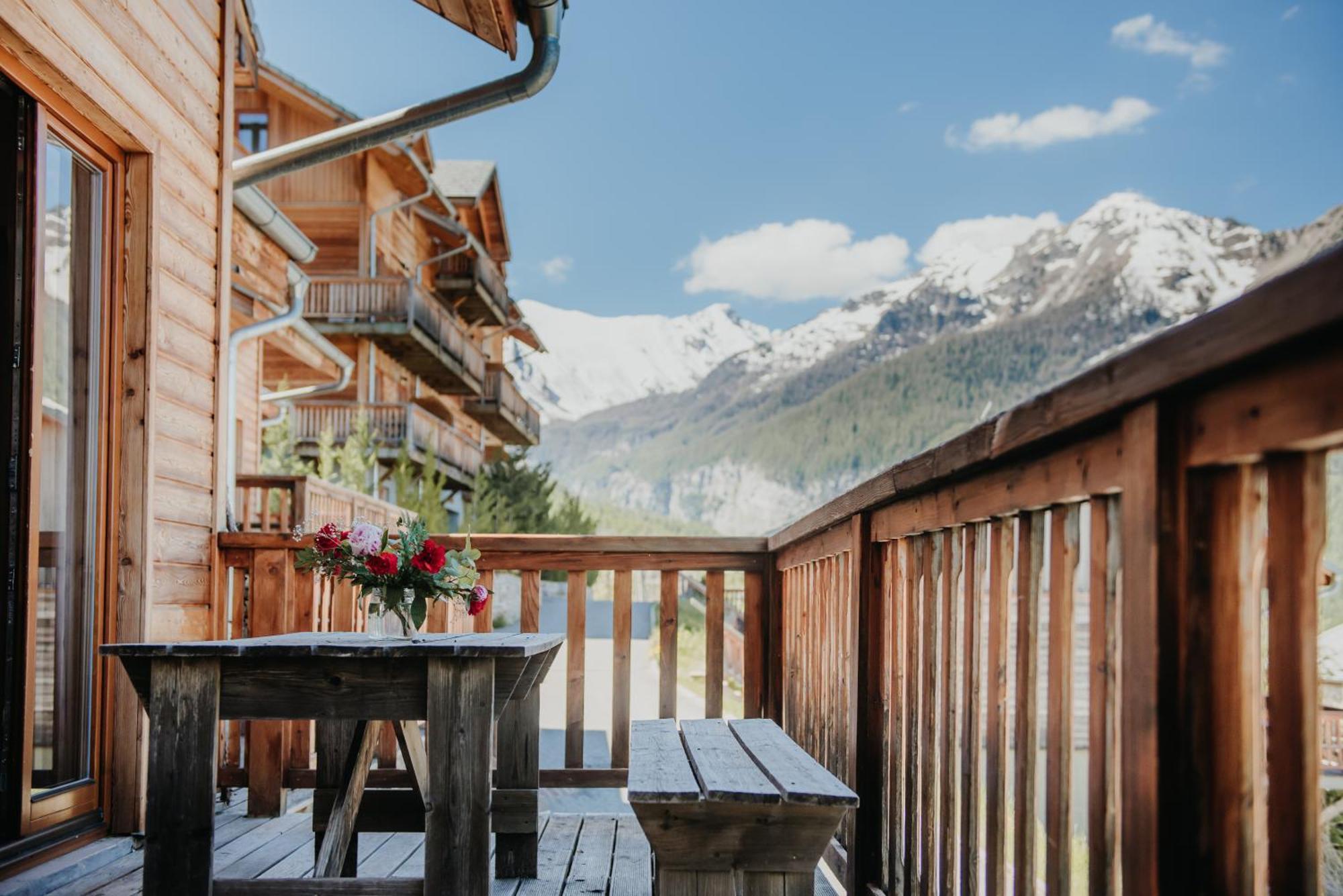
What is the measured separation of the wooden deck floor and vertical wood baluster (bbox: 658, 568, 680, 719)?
0.45 metres

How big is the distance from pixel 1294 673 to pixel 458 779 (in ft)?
5.87

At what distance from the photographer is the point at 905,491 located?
2.04m

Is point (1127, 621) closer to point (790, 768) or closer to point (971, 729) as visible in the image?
point (971, 729)

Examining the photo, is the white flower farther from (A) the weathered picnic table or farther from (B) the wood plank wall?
(B) the wood plank wall

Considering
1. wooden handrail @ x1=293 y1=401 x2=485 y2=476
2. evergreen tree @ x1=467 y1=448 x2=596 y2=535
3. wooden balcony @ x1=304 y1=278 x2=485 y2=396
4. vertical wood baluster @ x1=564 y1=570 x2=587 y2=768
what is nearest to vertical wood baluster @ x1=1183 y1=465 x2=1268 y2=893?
vertical wood baluster @ x1=564 y1=570 x2=587 y2=768

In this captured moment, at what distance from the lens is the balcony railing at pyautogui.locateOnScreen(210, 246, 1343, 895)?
2.99 ft

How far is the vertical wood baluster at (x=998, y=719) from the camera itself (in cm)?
155

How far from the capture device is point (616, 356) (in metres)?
158

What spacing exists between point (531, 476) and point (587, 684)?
11.6 m

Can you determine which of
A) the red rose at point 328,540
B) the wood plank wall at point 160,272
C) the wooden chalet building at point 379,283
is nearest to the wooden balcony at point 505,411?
the wooden chalet building at point 379,283

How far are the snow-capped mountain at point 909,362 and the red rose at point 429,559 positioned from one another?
4860 cm

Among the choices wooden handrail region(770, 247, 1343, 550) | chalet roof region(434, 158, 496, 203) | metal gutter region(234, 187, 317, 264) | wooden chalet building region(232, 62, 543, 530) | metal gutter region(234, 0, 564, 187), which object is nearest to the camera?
wooden handrail region(770, 247, 1343, 550)

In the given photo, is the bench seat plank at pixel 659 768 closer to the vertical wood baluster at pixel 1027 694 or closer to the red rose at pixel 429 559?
the vertical wood baluster at pixel 1027 694

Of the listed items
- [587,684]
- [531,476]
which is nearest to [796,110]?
[531,476]
